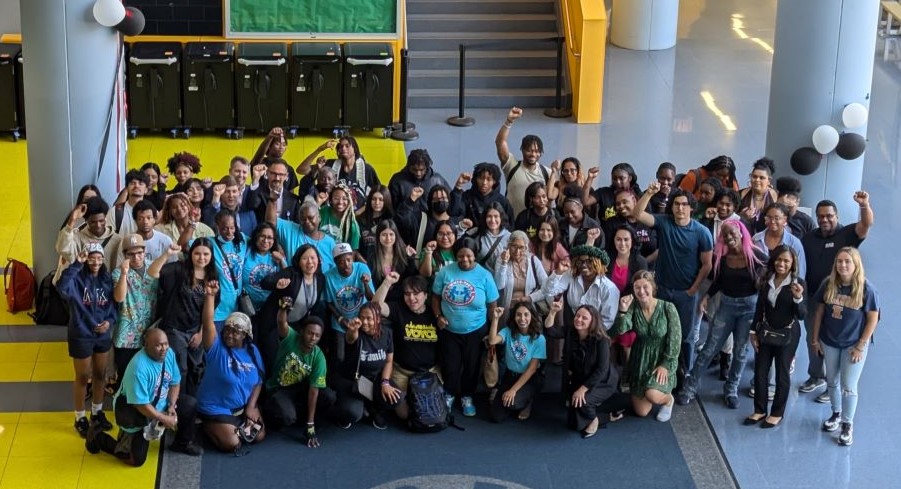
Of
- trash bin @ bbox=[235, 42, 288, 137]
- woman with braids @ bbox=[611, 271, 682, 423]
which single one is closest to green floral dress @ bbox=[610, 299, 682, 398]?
woman with braids @ bbox=[611, 271, 682, 423]

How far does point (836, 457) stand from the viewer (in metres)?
11.0

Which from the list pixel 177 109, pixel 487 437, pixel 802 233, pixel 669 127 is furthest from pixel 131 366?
pixel 669 127

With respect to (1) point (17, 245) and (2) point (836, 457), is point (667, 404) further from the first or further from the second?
(1) point (17, 245)

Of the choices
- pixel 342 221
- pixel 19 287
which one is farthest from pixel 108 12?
pixel 342 221

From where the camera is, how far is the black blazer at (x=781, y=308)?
1099 cm

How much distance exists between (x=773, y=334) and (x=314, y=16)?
864cm

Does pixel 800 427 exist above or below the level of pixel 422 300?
below

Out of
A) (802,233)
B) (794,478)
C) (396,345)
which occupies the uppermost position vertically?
(802,233)

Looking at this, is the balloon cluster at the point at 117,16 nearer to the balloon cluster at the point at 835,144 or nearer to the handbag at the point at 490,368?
the handbag at the point at 490,368

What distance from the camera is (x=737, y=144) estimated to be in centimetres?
1791

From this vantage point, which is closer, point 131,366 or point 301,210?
point 131,366

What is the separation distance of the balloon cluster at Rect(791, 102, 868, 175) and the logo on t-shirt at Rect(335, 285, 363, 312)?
501 cm

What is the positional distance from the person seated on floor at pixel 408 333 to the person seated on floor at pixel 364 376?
0.12m

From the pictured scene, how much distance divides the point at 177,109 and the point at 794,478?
9.39m
